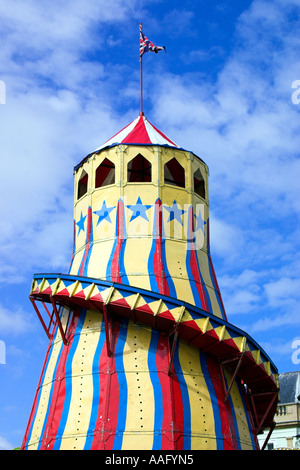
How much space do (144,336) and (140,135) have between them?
10472 mm

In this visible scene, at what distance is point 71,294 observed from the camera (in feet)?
86.9

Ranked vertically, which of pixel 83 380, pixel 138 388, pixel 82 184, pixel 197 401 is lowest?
pixel 197 401

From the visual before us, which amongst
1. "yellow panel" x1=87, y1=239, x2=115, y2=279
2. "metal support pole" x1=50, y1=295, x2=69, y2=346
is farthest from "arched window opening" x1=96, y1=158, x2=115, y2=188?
"metal support pole" x1=50, y1=295, x2=69, y2=346

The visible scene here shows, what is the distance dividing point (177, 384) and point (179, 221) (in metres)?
7.75

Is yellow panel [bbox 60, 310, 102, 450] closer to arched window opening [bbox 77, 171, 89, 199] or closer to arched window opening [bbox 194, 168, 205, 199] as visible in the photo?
arched window opening [bbox 77, 171, 89, 199]

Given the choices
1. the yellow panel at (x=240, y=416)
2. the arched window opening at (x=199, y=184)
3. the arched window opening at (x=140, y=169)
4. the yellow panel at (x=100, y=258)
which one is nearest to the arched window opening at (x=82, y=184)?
the arched window opening at (x=140, y=169)

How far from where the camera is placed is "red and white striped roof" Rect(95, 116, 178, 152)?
31.7 meters

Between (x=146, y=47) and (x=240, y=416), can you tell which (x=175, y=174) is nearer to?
(x=146, y=47)

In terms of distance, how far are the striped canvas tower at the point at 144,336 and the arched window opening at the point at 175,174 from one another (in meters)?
1.26

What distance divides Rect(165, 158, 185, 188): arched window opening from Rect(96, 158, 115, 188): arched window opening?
2789 millimetres

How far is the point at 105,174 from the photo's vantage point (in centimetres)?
3456

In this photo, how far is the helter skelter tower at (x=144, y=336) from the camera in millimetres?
25203

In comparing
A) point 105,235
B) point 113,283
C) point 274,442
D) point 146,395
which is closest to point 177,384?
point 146,395

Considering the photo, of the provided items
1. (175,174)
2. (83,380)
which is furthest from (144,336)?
(175,174)
